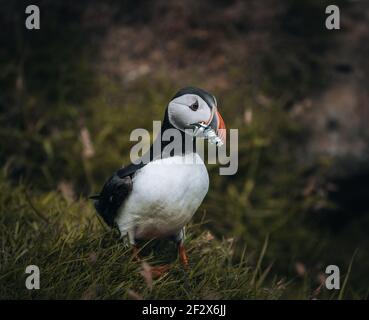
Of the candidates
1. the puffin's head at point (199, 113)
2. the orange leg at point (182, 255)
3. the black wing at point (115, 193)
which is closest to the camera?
the puffin's head at point (199, 113)

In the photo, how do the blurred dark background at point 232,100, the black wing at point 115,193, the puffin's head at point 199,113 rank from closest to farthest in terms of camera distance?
1. the puffin's head at point 199,113
2. the black wing at point 115,193
3. the blurred dark background at point 232,100

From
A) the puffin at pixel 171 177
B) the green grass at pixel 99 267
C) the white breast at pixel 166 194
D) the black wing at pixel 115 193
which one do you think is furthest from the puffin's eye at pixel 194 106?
the green grass at pixel 99 267

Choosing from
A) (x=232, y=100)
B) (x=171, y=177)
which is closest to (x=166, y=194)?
(x=171, y=177)

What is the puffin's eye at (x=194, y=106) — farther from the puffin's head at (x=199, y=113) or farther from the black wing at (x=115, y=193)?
the black wing at (x=115, y=193)

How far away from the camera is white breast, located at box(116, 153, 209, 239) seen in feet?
9.92

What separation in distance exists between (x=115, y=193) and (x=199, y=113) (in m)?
0.58

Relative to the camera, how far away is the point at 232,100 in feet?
19.4

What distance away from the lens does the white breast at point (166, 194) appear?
3.02m

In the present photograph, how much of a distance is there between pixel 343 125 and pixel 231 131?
1.05 meters

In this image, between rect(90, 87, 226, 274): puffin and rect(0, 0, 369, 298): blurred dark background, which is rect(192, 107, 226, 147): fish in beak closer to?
rect(90, 87, 226, 274): puffin

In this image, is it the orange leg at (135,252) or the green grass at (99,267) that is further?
the orange leg at (135,252)
